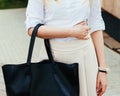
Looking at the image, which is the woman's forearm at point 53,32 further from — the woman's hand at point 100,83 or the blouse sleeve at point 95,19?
the woman's hand at point 100,83

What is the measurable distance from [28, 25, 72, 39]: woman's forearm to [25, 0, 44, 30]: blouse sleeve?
7cm

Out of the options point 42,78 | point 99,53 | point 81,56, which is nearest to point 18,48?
point 99,53

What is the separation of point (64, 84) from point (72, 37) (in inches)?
10.5

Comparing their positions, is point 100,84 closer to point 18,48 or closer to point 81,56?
point 81,56

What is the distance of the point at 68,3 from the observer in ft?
7.02

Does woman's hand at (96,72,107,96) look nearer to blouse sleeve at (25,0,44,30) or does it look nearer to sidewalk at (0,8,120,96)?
blouse sleeve at (25,0,44,30)

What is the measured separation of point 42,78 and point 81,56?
28cm

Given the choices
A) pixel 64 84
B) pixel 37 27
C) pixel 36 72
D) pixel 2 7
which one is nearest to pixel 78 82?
pixel 64 84

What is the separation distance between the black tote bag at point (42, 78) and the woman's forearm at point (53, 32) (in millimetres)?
61

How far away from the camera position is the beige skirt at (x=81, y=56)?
2195 mm

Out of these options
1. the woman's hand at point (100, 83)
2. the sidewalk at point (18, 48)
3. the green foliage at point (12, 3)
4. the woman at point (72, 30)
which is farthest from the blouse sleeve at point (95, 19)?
the green foliage at point (12, 3)

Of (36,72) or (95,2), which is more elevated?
(95,2)

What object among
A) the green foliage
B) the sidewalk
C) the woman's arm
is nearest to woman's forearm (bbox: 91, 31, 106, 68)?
the woman's arm

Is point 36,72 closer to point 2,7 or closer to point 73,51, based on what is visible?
point 73,51
